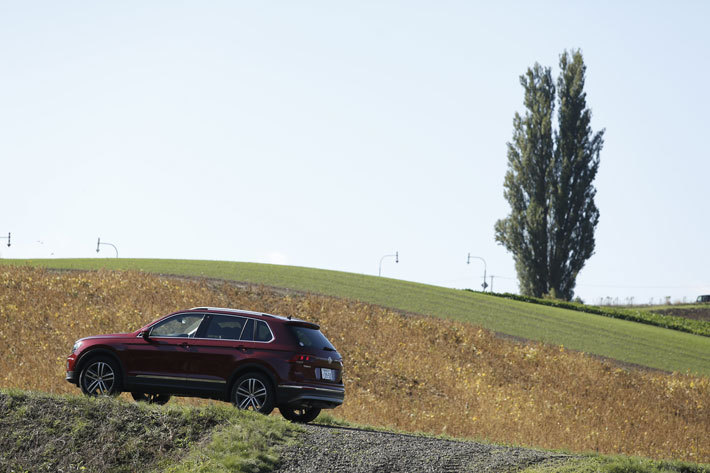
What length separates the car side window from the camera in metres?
13.1

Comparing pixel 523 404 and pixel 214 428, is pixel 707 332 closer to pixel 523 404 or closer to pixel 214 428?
pixel 523 404

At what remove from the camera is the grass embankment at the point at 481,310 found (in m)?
31.4

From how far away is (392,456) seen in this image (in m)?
10.6

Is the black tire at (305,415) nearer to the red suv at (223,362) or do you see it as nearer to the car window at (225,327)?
the red suv at (223,362)

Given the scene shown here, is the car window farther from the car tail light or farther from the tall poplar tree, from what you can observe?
the tall poplar tree

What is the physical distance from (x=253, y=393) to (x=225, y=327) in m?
1.19

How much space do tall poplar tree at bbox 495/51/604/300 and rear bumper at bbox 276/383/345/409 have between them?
43.4 meters

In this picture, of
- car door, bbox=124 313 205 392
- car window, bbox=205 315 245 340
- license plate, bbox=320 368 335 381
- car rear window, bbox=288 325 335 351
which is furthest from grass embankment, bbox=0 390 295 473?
car rear window, bbox=288 325 335 351

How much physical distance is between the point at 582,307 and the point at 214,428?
3937cm

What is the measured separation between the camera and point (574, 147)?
56.2 m

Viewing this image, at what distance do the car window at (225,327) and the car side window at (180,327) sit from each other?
0.88ft

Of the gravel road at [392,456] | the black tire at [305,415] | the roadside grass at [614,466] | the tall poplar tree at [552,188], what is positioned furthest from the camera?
the tall poplar tree at [552,188]

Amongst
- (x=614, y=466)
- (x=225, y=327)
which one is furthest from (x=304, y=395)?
(x=614, y=466)

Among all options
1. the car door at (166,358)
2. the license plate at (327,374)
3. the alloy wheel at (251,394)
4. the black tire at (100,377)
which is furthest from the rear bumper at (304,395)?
the black tire at (100,377)
